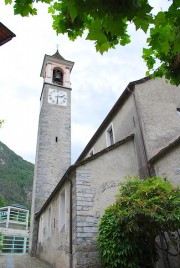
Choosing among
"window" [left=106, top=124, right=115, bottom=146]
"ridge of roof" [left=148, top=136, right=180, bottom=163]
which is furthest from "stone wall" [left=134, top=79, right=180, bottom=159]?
"window" [left=106, top=124, right=115, bottom=146]

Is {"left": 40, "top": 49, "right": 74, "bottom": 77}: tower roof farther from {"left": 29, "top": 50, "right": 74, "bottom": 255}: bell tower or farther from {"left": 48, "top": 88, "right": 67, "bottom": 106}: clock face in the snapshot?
{"left": 48, "top": 88, "right": 67, "bottom": 106}: clock face

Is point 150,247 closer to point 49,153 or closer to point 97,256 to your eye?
point 97,256

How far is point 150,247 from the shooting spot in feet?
22.5

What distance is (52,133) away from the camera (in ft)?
63.7

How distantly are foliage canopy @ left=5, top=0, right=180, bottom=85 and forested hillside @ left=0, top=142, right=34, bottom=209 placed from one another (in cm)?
5251

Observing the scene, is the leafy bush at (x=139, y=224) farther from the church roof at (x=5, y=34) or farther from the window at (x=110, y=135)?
the window at (x=110, y=135)

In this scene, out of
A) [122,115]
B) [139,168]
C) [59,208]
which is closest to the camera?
[139,168]

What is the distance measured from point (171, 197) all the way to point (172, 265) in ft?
7.52

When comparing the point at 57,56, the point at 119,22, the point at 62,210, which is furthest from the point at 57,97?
the point at 119,22

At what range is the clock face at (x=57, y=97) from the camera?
21234 millimetres

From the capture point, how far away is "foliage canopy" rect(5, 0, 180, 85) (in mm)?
2072

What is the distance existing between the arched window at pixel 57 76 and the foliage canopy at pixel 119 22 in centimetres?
2009

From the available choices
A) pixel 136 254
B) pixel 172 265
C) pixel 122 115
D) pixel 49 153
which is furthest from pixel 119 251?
pixel 49 153

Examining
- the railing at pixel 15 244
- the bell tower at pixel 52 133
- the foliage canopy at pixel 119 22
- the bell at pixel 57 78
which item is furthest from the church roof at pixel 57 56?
the foliage canopy at pixel 119 22
